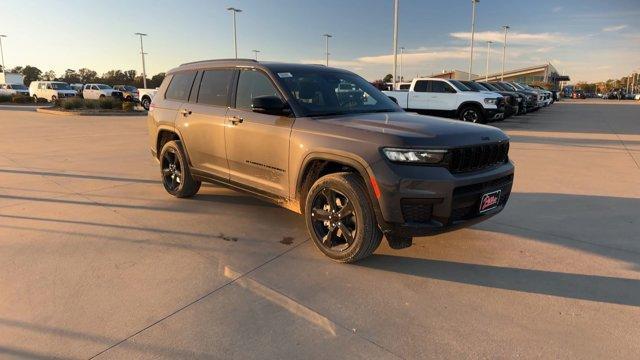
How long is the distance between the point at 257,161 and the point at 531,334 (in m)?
3.00

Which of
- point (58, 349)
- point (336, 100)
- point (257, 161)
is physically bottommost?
point (58, 349)

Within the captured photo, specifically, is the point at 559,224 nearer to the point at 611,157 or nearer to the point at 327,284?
the point at 327,284

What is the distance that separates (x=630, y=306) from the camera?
3361 millimetres

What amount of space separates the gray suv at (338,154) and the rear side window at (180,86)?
0.07m

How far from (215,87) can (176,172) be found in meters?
1.48

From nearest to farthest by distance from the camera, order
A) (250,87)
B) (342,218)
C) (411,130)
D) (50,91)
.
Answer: (411,130), (342,218), (250,87), (50,91)

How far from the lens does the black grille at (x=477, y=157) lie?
12.0ft

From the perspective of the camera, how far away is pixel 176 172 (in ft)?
20.5

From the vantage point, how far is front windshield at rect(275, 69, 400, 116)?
4574 millimetres

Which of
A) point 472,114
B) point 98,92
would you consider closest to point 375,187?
point 472,114

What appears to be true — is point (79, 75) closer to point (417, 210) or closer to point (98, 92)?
point (98, 92)

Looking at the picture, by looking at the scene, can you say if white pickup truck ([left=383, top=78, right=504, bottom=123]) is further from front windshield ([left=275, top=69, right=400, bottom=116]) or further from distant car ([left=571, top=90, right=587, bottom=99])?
distant car ([left=571, top=90, right=587, bottom=99])

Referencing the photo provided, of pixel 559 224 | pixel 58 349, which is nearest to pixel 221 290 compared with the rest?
pixel 58 349

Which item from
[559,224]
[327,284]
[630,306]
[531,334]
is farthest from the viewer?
[559,224]
